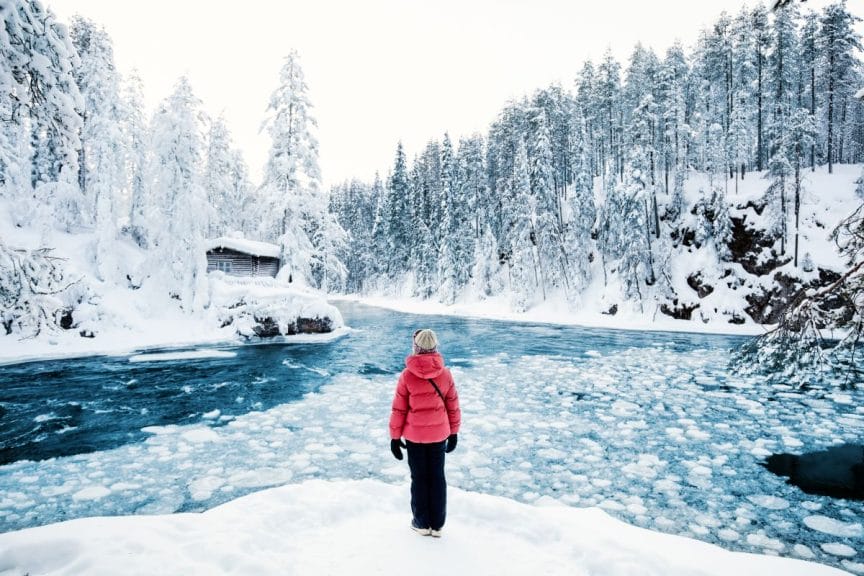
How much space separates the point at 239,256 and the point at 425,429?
35.6 meters

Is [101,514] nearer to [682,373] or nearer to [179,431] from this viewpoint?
[179,431]

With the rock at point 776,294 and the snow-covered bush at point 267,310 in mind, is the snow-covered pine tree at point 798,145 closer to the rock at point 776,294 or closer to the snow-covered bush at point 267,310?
the rock at point 776,294

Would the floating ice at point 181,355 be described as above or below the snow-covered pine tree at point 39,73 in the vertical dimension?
below

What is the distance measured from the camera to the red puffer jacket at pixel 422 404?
4.17 meters

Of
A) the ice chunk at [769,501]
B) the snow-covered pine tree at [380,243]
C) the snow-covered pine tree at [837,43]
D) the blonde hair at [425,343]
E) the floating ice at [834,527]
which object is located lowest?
the ice chunk at [769,501]

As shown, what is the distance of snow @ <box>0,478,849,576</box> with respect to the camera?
347cm

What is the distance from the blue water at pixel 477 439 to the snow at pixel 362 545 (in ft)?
3.54

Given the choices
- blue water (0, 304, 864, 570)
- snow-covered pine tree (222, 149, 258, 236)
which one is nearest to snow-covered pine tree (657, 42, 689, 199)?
blue water (0, 304, 864, 570)

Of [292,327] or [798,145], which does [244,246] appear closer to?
[292,327]

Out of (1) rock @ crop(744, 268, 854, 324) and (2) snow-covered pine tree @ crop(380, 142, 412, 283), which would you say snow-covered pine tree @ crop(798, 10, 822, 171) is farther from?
(2) snow-covered pine tree @ crop(380, 142, 412, 283)

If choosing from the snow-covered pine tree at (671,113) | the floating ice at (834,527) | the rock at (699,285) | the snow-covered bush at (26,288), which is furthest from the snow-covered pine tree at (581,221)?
the snow-covered bush at (26,288)

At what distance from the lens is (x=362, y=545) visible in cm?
399

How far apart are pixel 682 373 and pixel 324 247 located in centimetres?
2529

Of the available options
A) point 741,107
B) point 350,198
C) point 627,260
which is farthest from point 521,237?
point 350,198
